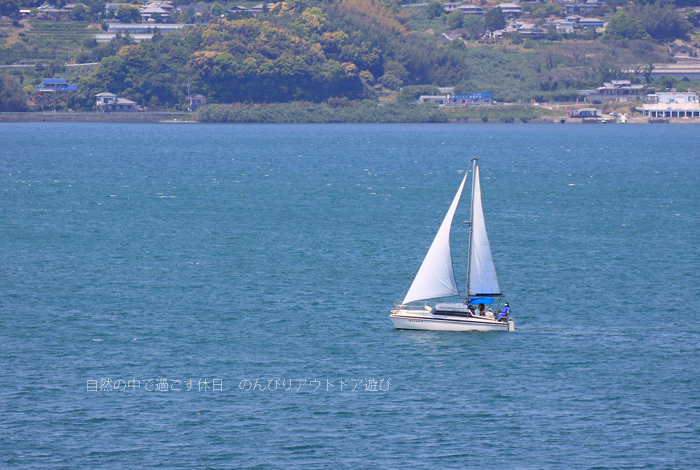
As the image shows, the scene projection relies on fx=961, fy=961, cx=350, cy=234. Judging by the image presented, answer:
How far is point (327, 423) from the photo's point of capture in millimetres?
42219

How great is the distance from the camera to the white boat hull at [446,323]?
54844mm

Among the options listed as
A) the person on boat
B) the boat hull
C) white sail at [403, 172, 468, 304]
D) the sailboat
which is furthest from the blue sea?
white sail at [403, 172, 468, 304]

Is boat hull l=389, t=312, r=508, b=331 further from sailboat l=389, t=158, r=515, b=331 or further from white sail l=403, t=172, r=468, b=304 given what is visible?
white sail l=403, t=172, r=468, b=304

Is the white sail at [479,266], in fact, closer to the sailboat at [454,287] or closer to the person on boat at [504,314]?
the sailboat at [454,287]

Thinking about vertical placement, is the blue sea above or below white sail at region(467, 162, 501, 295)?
below

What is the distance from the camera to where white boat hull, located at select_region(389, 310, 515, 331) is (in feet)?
180

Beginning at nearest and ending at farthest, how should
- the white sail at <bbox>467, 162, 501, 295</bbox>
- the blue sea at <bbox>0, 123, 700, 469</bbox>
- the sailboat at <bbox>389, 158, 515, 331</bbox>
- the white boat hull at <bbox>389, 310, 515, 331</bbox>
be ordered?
1. the blue sea at <bbox>0, 123, 700, 469</bbox>
2. the white boat hull at <bbox>389, 310, 515, 331</bbox>
3. the sailboat at <bbox>389, 158, 515, 331</bbox>
4. the white sail at <bbox>467, 162, 501, 295</bbox>

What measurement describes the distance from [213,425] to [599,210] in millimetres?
75816

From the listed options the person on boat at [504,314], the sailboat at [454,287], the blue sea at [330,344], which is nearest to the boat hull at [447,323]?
the sailboat at [454,287]

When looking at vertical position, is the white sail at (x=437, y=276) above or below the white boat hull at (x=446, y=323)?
above

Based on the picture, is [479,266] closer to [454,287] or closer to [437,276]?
[454,287]

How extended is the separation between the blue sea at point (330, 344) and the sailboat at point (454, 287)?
3.23 feet

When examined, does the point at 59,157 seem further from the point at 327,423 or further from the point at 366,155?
the point at 327,423

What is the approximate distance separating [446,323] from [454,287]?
238cm
